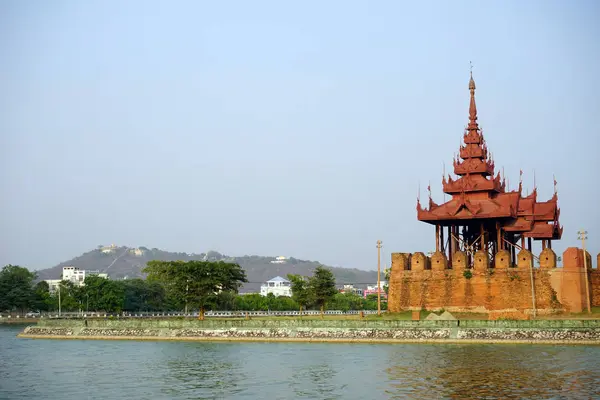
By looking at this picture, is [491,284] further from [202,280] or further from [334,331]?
[202,280]

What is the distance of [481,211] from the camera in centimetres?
7462

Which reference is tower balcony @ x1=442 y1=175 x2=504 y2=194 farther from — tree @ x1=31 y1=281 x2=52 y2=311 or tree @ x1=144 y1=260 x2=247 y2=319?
tree @ x1=31 y1=281 x2=52 y2=311

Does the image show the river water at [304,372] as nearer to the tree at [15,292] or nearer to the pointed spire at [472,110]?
the pointed spire at [472,110]

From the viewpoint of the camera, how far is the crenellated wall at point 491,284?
65.9 meters

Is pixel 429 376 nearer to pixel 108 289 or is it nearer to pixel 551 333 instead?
pixel 551 333

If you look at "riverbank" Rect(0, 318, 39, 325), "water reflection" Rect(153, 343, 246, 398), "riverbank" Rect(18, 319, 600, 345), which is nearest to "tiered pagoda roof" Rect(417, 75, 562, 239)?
"riverbank" Rect(18, 319, 600, 345)

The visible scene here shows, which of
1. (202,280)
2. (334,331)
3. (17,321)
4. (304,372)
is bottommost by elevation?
(304,372)

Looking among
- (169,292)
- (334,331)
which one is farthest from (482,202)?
(169,292)

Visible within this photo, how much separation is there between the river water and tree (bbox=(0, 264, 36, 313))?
66.1 meters

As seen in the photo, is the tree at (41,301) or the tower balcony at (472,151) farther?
the tree at (41,301)

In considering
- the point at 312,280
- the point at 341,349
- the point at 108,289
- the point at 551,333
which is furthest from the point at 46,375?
the point at 108,289

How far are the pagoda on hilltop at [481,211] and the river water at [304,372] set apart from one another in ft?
66.8

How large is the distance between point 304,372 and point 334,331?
19.3 metres

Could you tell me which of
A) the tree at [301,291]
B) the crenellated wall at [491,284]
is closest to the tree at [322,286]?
the tree at [301,291]
